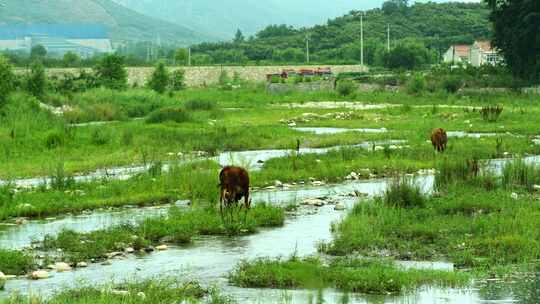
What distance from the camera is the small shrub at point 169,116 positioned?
42112 millimetres

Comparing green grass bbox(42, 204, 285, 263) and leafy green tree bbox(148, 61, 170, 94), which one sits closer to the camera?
green grass bbox(42, 204, 285, 263)

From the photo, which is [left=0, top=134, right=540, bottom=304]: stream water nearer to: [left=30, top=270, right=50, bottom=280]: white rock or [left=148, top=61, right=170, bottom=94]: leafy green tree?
[left=30, top=270, right=50, bottom=280]: white rock

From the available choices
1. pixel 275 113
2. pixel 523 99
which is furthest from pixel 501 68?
pixel 275 113

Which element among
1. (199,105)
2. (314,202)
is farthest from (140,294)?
(199,105)

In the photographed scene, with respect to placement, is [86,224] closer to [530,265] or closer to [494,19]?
[530,265]

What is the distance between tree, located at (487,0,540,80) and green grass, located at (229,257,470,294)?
46938 mm

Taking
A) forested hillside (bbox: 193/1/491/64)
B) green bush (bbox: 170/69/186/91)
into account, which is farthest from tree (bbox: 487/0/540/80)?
forested hillside (bbox: 193/1/491/64)

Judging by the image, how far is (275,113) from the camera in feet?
169

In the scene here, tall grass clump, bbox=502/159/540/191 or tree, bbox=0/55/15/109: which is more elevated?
tree, bbox=0/55/15/109

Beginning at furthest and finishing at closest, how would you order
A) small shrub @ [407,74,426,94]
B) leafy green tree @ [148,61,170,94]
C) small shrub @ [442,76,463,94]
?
leafy green tree @ [148,61,170,94] → small shrub @ [407,74,426,94] → small shrub @ [442,76,463,94]

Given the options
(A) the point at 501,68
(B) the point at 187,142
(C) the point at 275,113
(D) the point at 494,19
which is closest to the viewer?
(B) the point at 187,142

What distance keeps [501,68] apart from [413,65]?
37.2 m

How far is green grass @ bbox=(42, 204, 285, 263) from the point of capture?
16156mm

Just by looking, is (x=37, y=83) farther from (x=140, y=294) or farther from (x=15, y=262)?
(x=140, y=294)
